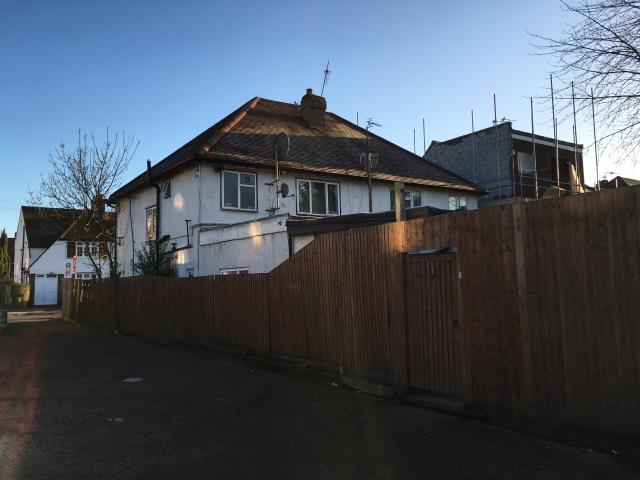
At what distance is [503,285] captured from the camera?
246 inches

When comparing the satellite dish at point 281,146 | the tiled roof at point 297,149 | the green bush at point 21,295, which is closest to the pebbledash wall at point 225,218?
the tiled roof at point 297,149

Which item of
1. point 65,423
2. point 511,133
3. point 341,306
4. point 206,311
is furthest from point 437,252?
point 511,133

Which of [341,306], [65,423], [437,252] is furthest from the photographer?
[341,306]

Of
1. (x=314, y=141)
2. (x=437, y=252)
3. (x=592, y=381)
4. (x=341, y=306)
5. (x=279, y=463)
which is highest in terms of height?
(x=314, y=141)

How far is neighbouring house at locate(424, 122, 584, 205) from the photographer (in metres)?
26.3

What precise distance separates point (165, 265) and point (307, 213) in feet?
19.3

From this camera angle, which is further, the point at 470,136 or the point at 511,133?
the point at 470,136

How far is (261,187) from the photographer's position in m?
19.1

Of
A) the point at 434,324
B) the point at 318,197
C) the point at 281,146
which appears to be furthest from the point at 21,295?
the point at 434,324

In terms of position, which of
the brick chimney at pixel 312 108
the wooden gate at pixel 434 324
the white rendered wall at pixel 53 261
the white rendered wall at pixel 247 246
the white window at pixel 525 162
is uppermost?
the brick chimney at pixel 312 108

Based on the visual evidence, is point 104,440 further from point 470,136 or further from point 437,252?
point 470,136

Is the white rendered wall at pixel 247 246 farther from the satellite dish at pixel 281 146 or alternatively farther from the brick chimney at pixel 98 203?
the brick chimney at pixel 98 203

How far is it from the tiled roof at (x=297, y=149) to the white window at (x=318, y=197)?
2.32ft

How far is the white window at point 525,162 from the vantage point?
88.6 ft
